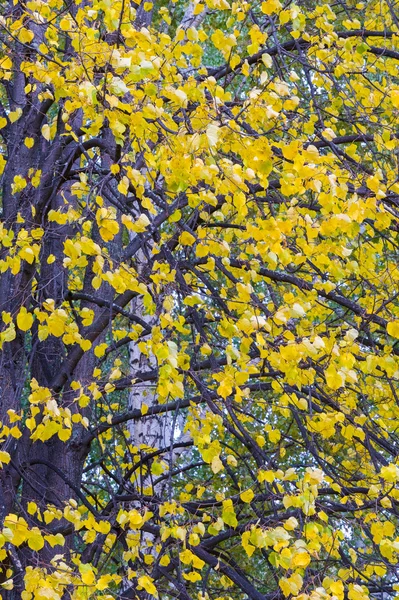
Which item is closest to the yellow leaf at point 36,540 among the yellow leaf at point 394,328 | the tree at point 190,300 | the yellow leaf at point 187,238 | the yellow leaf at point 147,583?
the tree at point 190,300

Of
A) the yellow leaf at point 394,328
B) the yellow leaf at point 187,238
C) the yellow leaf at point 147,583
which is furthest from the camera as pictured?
the yellow leaf at point 187,238

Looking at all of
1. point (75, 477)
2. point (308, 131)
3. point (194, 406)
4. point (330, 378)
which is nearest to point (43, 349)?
point (75, 477)

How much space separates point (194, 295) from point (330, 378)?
67cm

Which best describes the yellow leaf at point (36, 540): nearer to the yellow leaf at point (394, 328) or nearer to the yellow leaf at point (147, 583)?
the yellow leaf at point (147, 583)

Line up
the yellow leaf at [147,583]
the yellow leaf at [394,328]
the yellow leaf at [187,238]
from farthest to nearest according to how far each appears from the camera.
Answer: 1. the yellow leaf at [187,238]
2. the yellow leaf at [394,328]
3. the yellow leaf at [147,583]

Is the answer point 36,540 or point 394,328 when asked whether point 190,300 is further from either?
point 36,540

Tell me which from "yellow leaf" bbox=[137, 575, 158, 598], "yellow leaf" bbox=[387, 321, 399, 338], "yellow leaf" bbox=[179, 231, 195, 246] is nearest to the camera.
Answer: "yellow leaf" bbox=[137, 575, 158, 598]

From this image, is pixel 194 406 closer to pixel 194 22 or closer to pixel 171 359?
pixel 171 359

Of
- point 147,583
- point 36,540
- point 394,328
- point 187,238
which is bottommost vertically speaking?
point 147,583

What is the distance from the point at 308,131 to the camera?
4246 millimetres

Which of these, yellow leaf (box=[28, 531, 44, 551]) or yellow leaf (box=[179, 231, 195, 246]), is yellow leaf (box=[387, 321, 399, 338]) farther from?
yellow leaf (box=[28, 531, 44, 551])

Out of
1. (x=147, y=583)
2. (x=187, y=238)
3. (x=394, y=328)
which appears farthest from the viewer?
(x=187, y=238)

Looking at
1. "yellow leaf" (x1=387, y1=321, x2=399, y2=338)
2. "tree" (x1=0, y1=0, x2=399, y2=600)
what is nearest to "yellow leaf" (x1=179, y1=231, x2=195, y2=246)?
"tree" (x1=0, y1=0, x2=399, y2=600)

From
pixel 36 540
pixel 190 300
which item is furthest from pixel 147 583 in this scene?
pixel 190 300
